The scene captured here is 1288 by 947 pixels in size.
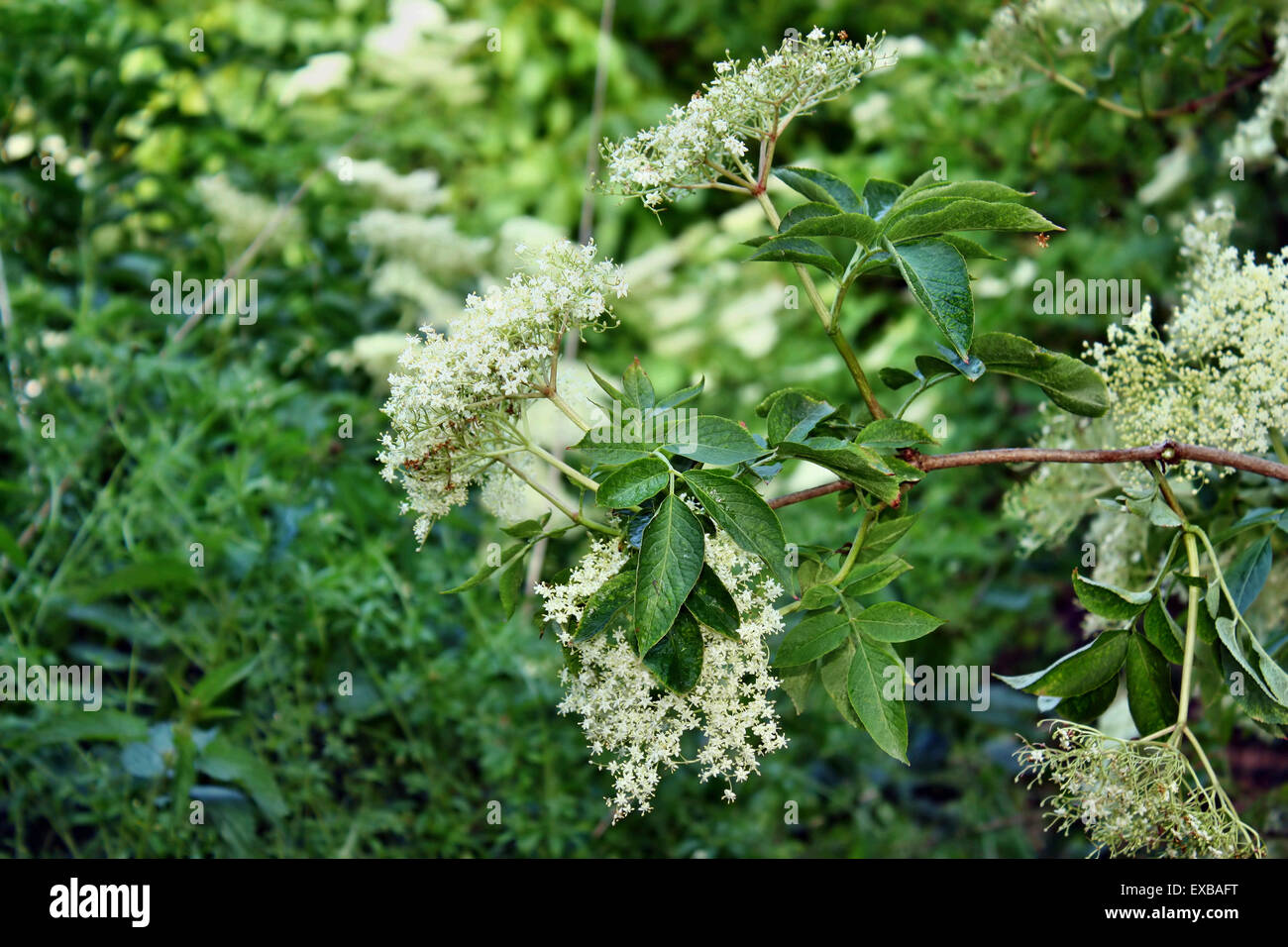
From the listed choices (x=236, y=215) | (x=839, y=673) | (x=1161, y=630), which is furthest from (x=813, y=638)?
(x=236, y=215)

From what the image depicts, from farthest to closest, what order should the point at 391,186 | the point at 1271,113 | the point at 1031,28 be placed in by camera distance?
the point at 391,186 < the point at 1031,28 < the point at 1271,113

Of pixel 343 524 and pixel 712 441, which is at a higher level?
pixel 343 524

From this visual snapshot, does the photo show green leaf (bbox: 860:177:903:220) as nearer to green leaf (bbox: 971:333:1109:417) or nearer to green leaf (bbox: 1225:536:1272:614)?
green leaf (bbox: 971:333:1109:417)

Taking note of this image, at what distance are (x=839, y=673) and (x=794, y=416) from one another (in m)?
0.17

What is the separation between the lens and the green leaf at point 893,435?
0.66 metres

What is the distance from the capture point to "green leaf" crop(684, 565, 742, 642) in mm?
639

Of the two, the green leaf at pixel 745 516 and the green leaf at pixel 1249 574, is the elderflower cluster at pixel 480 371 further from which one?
the green leaf at pixel 1249 574

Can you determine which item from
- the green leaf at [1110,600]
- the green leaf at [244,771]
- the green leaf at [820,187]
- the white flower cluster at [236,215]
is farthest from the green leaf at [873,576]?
the white flower cluster at [236,215]

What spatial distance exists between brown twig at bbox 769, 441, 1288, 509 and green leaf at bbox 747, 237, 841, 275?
14cm

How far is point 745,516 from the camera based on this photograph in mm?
619

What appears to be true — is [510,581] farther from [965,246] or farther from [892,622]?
[965,246]

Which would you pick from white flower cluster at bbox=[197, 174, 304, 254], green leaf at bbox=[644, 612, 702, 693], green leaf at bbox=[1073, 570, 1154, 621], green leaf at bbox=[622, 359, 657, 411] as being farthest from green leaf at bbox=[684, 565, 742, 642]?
white flower cluster at bbox=[197, 174, 304, 254]

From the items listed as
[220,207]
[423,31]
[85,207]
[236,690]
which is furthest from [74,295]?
[423,31]

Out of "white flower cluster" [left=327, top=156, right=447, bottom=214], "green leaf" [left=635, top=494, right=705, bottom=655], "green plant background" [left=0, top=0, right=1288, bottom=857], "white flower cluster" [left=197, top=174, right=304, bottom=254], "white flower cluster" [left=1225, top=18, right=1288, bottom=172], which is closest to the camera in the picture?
"green leaf" [left=635, top=494, right=705, bottom=655]
